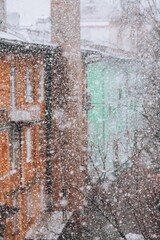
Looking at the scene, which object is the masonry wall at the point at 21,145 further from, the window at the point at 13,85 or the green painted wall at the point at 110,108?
the green painted wall at the point at 110,108

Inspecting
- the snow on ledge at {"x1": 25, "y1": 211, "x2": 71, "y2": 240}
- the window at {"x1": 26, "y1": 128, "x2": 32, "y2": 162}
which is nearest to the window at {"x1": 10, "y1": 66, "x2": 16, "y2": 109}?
the window at {"x1": 26, "y1": 128, "x2": 32, "y2": 162}

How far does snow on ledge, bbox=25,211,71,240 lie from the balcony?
3.60 meters

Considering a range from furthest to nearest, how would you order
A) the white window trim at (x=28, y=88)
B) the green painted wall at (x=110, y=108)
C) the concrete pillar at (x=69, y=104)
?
the green painted wall at (x=110, y=108), the concrete pillar at (x=69, y=104), the white window trim at (x=28, y=88)

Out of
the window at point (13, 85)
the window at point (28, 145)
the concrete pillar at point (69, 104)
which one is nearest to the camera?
the window at point (13, 85)

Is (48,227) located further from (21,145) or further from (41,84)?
(41,84)

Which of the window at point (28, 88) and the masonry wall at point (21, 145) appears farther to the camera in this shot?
the window at point (28, 88)

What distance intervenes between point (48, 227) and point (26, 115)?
4084mm

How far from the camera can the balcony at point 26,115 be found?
13219mm

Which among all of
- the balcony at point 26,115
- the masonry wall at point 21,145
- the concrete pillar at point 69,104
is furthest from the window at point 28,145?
the concrete pillar at point 69,104

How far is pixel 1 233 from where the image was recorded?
40.4 ft

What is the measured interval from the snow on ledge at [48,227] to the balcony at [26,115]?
11.8 feet

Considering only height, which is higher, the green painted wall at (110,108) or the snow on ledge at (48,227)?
the green painted wall at (110,108)

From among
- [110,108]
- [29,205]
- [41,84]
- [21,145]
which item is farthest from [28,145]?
[110,108]

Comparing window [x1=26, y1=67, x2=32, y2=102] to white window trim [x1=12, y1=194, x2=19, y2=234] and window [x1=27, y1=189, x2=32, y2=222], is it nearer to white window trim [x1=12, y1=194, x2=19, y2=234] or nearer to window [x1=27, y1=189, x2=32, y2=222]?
window [x1=27, y1=189, x2=32, y2=222]
